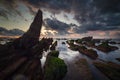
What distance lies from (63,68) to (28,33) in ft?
130

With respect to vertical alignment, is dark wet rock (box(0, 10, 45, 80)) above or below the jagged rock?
below

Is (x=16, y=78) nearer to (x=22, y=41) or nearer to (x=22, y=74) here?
(x=22, y=74)

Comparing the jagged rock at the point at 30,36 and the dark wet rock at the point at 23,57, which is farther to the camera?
the jagged rock at the point at 30,36

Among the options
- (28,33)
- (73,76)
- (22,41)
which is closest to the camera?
(73,76)

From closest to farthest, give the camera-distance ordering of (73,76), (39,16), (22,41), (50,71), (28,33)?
(50,71), (73,76), (22,41), (28,33), (39,16)

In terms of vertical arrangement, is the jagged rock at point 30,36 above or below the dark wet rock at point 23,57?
above

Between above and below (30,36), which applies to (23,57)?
below

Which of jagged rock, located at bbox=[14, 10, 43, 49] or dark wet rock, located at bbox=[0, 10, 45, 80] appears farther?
jagged rock, located at bbox=[14, 10, 43, 49]

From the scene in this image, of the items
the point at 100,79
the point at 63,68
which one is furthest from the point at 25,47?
the point at 100,79

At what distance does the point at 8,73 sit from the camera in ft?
76.3

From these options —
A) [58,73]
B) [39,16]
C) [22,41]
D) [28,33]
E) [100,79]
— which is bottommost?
[100,79]

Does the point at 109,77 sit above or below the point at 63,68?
below

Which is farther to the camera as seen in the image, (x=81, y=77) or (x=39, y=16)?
(x=39, y=16)

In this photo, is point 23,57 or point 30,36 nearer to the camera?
point 23,57
